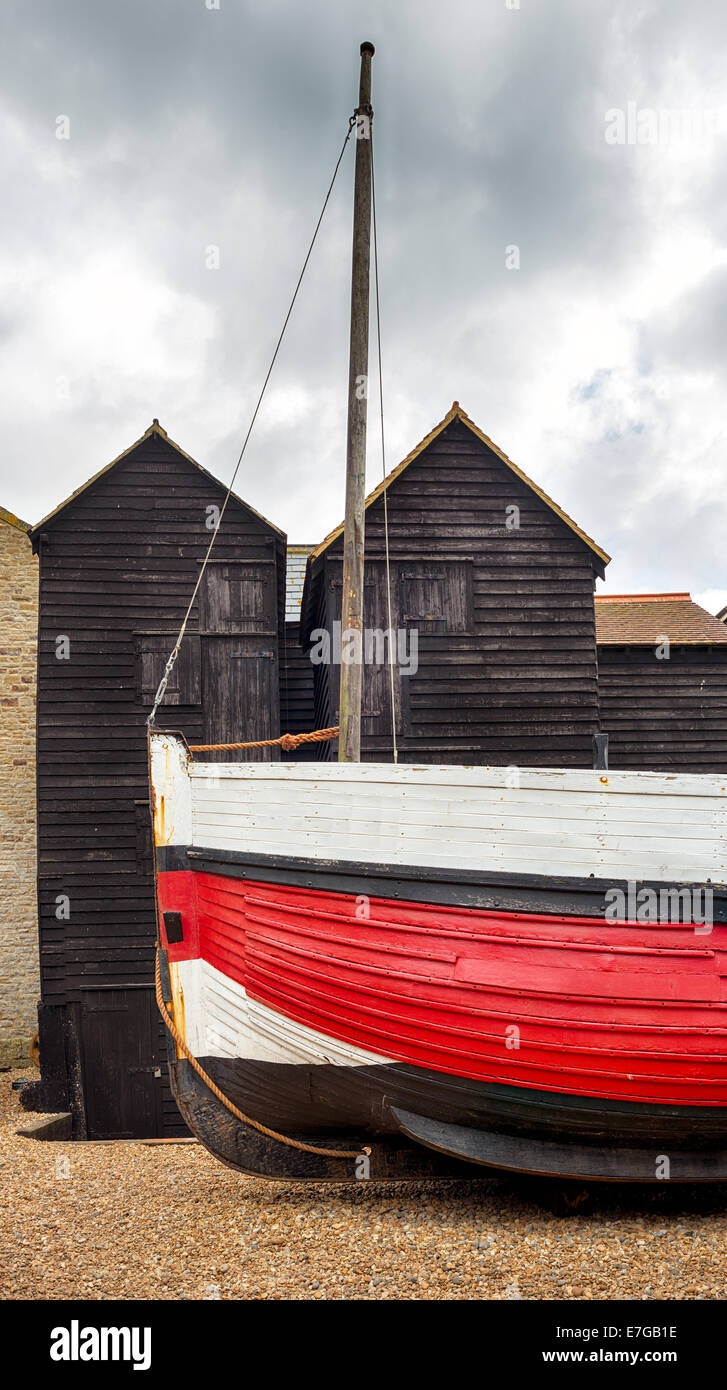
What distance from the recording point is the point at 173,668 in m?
11.0

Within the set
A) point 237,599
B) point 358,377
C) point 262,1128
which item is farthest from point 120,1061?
point 358,377

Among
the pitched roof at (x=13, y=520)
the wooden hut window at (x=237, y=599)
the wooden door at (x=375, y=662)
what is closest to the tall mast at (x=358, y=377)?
the wooden door at (x=375, y=662)

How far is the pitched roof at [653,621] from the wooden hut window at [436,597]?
130 inches

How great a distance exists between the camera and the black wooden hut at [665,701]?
13180 mm

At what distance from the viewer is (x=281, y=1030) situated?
4.97 meters

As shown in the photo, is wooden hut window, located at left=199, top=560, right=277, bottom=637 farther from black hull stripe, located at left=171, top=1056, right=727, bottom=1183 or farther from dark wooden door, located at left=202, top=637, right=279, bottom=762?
black hull stripe, located at left=171, top=1056, right=727, bottom=1183

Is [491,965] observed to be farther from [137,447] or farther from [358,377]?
[137,447]

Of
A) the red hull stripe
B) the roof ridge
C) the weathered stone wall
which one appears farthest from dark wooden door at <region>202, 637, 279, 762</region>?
the roof ridge

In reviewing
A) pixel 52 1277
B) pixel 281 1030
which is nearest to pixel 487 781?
pixel 281 1030

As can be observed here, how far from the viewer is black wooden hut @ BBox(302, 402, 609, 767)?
1076 centimetres

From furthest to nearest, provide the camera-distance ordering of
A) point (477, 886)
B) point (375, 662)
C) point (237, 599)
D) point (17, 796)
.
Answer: point (17, 796)
point (237, 599)
point (375, 662)
point (477, 886)

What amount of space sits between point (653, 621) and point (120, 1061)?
10.8m

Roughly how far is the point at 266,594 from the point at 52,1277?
8.41m

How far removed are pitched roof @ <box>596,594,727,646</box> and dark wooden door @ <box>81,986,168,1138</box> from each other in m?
8.50
